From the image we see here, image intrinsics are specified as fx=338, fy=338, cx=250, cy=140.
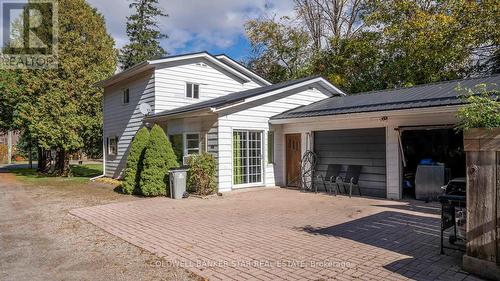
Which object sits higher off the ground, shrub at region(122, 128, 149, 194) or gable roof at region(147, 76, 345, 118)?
gable roof at region(147, 76, 345, 118)

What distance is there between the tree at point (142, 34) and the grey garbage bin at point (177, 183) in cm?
2590

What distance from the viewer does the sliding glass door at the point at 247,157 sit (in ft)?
39.1

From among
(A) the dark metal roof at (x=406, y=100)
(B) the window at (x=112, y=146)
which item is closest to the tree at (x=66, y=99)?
(B) the window at (x=112, y=146)

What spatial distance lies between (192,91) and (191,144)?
11.1ft

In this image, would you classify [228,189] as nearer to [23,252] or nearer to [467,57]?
[23,252]

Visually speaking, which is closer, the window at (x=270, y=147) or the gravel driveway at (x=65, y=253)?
the gravel driveway at (x=65, y=253)

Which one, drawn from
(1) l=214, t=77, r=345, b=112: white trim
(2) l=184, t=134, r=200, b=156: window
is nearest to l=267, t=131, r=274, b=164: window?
(1) l=214, t=77, r=345, b=112: white trim

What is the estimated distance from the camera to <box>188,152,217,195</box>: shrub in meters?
11.0

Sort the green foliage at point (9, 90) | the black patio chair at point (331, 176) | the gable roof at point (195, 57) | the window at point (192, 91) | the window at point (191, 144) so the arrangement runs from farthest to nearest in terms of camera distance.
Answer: the green foliage at point (9, 90) → the window at point (192, 91) → the gable roof at point (195, 57) → the window at point (191, 144) → the black patio chair at point (331, 176)

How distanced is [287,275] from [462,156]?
11.1 m

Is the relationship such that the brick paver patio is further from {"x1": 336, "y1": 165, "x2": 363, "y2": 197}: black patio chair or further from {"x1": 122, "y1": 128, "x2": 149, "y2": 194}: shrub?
{"x1": 122, "y1": 128, "x2": 149, "y2": 194}: shrub

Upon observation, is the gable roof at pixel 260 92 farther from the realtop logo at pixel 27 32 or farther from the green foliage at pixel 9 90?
the realtop logo at pixel 27 32

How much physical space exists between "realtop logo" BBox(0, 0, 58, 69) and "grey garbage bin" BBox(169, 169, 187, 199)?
49.0ft

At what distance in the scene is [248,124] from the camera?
12031mm
